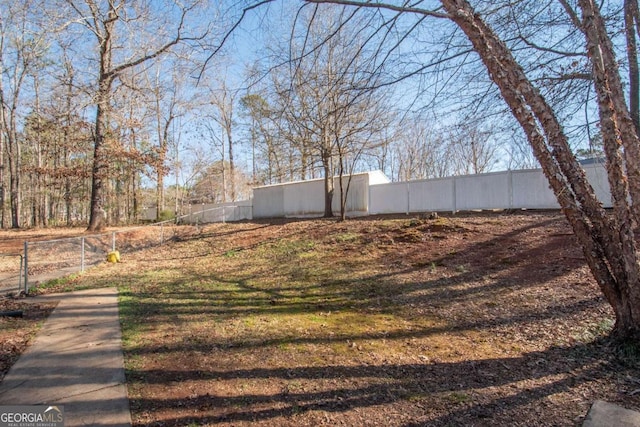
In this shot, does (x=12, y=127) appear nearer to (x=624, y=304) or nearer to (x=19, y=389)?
(x=19, y=389)

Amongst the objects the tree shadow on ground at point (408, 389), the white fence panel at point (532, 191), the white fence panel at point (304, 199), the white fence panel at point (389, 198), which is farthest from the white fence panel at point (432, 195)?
the tree shadow on ground at point (408, 389)

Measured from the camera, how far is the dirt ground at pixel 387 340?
2699 mm

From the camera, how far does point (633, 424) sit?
2277 millimetres

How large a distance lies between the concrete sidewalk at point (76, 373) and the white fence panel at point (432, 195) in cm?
1152

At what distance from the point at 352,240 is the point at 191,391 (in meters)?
7.67

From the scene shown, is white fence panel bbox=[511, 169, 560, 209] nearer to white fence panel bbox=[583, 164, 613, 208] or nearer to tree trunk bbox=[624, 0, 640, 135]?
white fence panel bbox=[583, 164, 613, 208]

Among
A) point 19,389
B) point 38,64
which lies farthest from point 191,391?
point 38,64

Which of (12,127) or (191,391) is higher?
(12,127)

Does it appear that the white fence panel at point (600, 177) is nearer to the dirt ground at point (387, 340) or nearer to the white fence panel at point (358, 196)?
the dirt ground at point (387, 340)

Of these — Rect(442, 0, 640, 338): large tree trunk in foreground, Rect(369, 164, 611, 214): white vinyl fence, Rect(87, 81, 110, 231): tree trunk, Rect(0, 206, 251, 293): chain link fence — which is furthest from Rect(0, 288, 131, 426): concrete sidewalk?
Rect(87, 81, 110, 231): tree trunk

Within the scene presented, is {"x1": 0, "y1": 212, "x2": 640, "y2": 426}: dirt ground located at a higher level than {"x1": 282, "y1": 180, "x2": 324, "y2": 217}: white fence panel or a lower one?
lower

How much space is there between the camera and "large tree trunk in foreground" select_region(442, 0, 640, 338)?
10.5ft

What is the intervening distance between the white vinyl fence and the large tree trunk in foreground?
7.52 meters

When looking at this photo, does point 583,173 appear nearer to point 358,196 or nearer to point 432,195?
point 432,195
